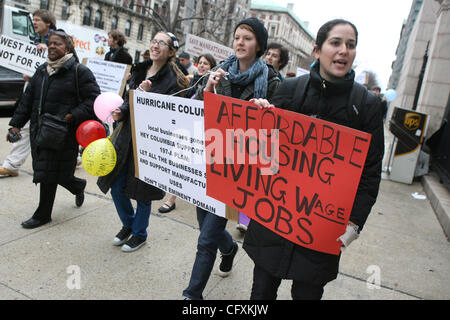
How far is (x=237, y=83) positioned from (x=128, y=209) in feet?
5.56

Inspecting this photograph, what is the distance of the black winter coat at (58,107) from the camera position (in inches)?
133

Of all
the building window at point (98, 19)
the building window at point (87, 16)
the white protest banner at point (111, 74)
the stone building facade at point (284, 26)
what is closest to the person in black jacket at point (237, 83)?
the white protest banner at point (111, 74)

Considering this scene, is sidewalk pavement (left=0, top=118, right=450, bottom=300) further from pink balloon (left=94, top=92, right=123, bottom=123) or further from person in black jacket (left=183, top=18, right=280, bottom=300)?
pink balloon (left=94, top=92, right=123, bottom=123)

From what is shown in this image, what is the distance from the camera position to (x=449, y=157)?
21.5 ft

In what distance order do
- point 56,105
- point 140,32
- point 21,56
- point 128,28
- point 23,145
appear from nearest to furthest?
point 56,105, point 23,145, point 21,56, point 128,28, point 140,32

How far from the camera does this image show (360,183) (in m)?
1.83

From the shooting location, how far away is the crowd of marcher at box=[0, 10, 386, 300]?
182 centimetres

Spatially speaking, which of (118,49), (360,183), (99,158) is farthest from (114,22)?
(360,183)

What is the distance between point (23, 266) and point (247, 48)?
2.41m

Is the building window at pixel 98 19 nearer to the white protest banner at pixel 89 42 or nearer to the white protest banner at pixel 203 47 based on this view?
the white protest banner at pixel 89 42

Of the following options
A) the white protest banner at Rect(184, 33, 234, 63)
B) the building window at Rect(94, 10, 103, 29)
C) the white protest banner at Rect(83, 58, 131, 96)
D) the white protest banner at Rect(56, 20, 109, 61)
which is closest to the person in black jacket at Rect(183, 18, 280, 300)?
the white protest banner at Rect(83, 58, 131, 96)

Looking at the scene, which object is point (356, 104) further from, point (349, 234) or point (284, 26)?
point (284, 26)

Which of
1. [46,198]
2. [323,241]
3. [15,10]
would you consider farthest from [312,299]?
[15,10]
